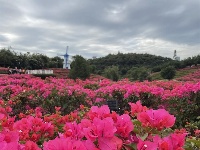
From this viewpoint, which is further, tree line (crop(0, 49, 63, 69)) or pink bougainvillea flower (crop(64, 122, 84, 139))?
tree line (crop(0, 49, 63, 69))

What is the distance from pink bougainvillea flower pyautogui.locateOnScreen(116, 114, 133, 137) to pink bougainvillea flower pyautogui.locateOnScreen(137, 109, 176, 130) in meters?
0.10

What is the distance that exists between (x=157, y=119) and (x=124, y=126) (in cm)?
16

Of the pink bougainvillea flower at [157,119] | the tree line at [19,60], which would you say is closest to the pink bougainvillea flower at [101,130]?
the pink bougainvillea flower at [157,119]

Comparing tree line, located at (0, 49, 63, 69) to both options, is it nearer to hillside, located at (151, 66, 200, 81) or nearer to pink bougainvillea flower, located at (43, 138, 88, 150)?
hillside, located at (151, 66, 200, 81)

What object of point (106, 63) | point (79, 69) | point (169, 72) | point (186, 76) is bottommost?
point (186, 76)

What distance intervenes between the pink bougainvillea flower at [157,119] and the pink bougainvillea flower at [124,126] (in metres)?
0.10

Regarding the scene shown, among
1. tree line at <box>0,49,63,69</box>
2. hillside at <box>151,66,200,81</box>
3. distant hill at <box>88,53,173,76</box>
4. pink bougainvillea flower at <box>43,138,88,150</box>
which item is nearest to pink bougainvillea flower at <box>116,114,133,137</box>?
pink bougainvillea flower at <box>43,138,88,150</box>

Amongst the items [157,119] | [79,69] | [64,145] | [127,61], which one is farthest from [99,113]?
[127,61]

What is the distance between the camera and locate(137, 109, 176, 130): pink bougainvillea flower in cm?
126

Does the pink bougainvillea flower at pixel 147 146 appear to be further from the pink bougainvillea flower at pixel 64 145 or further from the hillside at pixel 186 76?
the hillside at pixel 186 76

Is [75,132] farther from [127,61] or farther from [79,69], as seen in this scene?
[127,61]

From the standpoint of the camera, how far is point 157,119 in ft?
4.14

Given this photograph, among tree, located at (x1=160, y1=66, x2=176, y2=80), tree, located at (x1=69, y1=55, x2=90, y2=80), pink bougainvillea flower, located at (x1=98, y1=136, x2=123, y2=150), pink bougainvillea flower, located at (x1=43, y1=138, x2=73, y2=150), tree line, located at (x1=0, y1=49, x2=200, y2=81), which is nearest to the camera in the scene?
pink bougainvillea flower, located at (x1=43, y1=138, x2=73, y2=150)

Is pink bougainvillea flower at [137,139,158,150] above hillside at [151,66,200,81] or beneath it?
above
